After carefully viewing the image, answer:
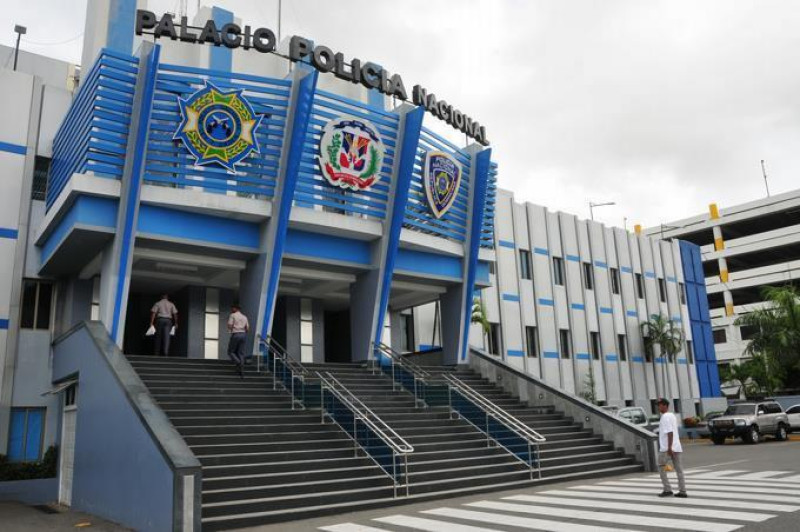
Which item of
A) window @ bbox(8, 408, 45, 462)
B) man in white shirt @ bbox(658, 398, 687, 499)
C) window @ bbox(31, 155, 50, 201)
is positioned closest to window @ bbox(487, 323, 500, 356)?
man in white shirt @ bbox(658, 398, 687, 499)

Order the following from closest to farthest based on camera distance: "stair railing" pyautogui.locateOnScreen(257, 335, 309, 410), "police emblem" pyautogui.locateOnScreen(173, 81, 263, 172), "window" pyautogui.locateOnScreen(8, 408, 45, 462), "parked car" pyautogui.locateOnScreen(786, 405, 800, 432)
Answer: "stair railing" pyautogui.locateOnScreen(257, 335, 309, 410), "police emblem" pyautogui.locateOnScreen(173, 81, 263, 172), "window" pyautogui.locateOnScreen(8, 408, 45, 462), "parked car" pyautogui.locateOnScreen(786, 405, 800, 432)

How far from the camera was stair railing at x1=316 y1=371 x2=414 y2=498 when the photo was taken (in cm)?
1318

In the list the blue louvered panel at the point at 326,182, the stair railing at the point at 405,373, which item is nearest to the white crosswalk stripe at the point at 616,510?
the stair railing at the point at 405,373

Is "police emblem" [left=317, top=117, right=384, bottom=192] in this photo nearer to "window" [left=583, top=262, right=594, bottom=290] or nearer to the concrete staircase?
the concrete staircase

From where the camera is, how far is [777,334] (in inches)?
1598

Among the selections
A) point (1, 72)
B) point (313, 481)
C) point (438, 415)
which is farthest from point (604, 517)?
point (1, 72)

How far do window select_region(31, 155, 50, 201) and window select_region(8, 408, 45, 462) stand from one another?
6.16m

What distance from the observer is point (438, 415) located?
17656mm

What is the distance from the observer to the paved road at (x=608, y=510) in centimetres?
953

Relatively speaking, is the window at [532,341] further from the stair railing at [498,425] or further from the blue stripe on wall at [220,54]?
the blue stripe on wall at [220,54]

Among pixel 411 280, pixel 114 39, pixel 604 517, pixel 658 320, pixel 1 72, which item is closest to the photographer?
pixel 604 517

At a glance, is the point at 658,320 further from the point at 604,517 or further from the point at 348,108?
the point at 604,517

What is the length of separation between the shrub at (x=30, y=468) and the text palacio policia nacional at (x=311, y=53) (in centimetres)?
1106

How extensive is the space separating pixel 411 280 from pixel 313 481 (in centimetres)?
1110
